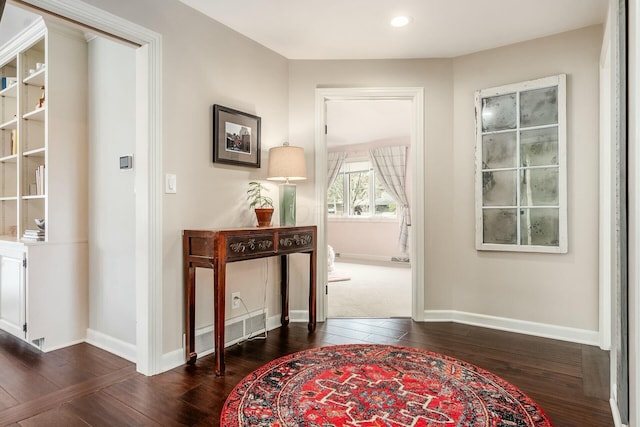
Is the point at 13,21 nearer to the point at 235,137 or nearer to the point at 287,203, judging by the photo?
the point at 235,137

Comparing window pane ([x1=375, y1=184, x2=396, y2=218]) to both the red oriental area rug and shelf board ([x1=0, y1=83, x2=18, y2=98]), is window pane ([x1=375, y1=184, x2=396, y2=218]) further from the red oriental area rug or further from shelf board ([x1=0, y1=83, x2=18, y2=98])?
shelf board ([x1=0, y1=83, x2=18, y2=98])

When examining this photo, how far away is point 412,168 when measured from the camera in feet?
11.6

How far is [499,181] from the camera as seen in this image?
3303mm

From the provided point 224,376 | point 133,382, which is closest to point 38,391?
point 133,382

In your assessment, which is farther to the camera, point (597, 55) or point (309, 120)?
point (309, 120)

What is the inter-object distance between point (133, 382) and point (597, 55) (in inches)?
159

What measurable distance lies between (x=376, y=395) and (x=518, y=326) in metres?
1.82

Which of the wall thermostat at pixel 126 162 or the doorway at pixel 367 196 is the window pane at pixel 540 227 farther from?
the wall thermostat at pixel 126 162

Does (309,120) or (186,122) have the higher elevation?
(309,120)

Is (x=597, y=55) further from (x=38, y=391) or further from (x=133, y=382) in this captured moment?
(x=38, y=391)

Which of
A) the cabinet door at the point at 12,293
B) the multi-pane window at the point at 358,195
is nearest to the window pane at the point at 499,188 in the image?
the cabinet door at the point at 12,293

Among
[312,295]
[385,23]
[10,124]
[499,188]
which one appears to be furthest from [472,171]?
[10,124]

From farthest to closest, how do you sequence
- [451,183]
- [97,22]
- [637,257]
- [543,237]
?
[451,183] < [543,237] < [97,22] < [637,257]

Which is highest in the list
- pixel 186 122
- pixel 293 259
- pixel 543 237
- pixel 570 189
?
pixel 186 122
